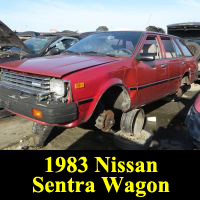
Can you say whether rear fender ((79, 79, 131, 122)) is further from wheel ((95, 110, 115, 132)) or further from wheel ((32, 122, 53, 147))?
wheel ((32, 122, 53, 147))

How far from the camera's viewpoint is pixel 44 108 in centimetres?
265

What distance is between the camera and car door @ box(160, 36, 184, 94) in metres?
4.73

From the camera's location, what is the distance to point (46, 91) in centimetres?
280

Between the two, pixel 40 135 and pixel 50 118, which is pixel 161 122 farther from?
pixel 50 118

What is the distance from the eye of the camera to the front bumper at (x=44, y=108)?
2.63 meters

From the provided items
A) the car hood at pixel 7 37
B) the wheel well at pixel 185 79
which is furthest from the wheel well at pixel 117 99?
the car hood at pixel 7 37

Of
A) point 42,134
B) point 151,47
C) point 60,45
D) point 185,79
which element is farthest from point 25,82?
point 60,45

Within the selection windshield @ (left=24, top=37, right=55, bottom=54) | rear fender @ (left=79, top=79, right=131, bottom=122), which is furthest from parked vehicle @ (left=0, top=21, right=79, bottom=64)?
rear fender @ (left=79, top=79, right=131, bottom=122)

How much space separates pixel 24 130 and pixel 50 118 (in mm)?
1616

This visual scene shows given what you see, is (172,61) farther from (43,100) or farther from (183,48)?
(43,100)

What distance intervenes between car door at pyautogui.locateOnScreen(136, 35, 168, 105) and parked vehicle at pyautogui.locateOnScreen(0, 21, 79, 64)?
1.69 meters

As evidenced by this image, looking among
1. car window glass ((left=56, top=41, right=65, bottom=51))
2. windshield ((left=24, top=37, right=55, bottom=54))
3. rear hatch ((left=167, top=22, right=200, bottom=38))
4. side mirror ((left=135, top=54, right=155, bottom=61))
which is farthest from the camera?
rear hatch ((left=167, top=22, right=200, bottom=38))

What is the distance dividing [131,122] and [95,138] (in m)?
0.64

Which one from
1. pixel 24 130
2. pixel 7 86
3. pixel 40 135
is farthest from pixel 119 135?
pixel 7 86
